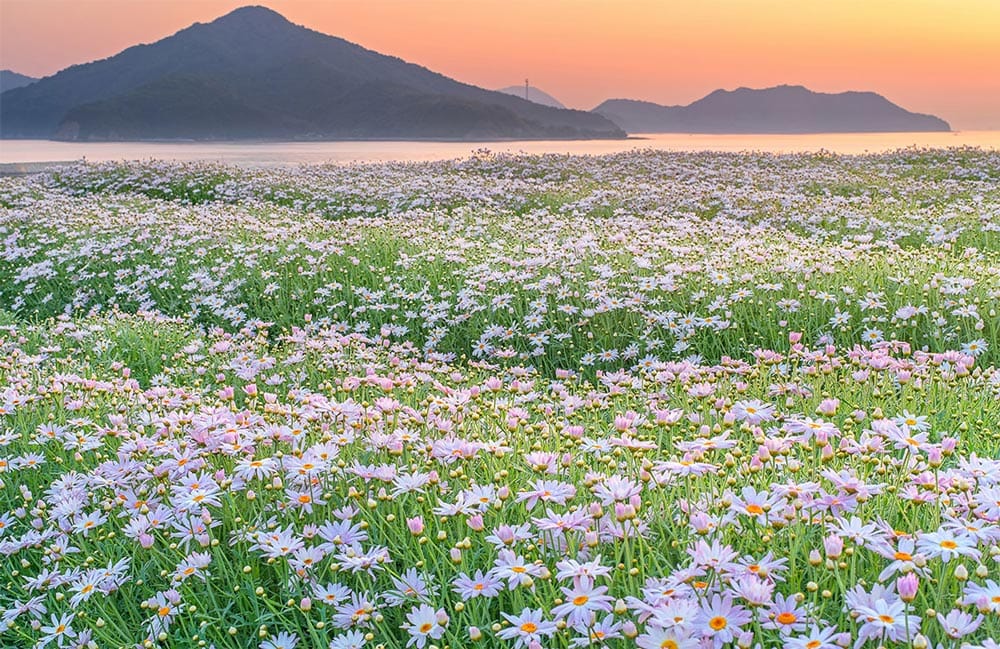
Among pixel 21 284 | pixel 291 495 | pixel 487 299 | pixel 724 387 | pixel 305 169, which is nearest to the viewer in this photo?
pixel 291 495

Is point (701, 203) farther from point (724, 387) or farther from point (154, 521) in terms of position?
point (154, 521)

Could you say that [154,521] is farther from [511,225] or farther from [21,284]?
[21,284]

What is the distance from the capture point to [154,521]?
318cm

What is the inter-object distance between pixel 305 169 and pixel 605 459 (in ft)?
86.4

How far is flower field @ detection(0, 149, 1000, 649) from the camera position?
7.83 feet

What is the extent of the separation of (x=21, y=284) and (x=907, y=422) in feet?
40.2

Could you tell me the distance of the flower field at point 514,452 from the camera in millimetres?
2387

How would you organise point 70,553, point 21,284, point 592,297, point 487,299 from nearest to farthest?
1. point 70,553
2. point 592,297
3. point 487,299
4. point 21,284

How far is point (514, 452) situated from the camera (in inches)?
144

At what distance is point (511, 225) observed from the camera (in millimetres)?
12336

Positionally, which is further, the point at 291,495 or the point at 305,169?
the point at 305,169

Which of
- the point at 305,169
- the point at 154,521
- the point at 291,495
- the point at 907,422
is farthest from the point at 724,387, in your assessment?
the point at 305,169

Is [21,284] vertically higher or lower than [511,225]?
lower

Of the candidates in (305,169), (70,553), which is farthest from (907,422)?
(305,169)
